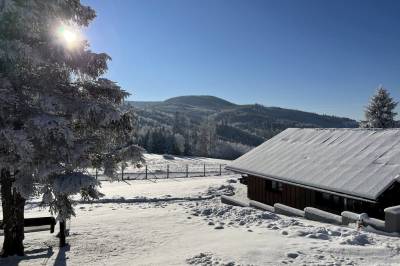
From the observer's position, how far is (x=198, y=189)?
30.7 meters

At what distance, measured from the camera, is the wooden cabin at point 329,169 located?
1498cm

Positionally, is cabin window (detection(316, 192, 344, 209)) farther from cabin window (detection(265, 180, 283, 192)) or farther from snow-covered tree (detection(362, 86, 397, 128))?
snow-covered tree (detection(362, 86, 397, 128))

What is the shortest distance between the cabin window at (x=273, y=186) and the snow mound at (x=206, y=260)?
12.1 metres

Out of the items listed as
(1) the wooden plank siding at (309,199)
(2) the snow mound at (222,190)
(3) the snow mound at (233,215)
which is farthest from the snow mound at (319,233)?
(2) the snow mound at (222,190)

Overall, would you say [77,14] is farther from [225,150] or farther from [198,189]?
[225,150]

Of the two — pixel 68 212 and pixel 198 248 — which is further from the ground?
pixel 68 212

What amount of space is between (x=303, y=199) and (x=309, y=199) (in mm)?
436

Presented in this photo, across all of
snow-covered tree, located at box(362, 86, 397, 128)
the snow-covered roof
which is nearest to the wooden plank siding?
the snow-covered roof

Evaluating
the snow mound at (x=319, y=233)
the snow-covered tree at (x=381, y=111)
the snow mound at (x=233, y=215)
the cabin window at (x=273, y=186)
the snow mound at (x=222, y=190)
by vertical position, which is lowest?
the snow mound at (x=222, y=190)

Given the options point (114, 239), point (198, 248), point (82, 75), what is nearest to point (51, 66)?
point (82, 75)

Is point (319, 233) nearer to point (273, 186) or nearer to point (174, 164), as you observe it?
point (273, 186)

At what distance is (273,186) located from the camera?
22141 mm

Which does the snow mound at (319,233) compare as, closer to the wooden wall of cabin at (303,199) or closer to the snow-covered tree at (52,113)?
the wooden wall of cabin at (303,199)

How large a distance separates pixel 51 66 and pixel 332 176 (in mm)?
12108
